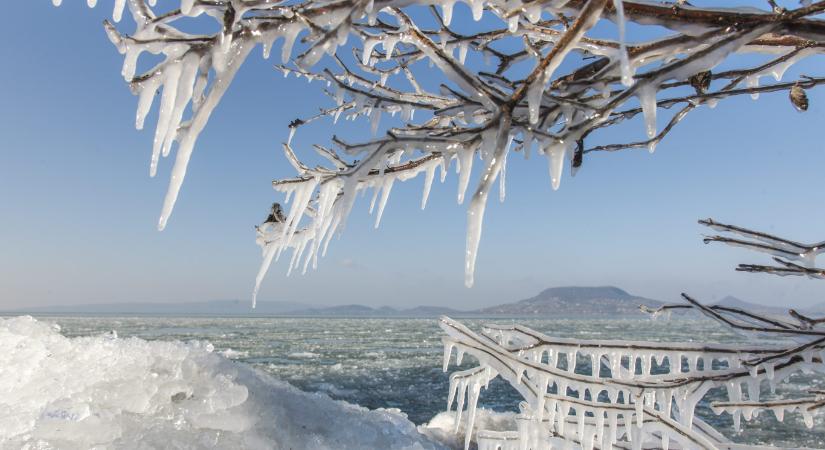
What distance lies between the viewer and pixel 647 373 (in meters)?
2.51

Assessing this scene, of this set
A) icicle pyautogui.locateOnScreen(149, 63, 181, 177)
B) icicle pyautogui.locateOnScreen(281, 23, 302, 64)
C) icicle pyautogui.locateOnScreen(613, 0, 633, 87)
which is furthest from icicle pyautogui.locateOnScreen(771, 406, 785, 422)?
icicle pyautogui.locateOnScreen(149, 63, 181, 177)

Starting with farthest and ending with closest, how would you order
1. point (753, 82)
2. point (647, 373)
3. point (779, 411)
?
point (779, 411) < point (647, 373) < point (753, 82)

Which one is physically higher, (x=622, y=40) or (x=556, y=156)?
(x=622, y=40)

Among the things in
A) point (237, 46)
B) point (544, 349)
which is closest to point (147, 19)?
point (237, 46)

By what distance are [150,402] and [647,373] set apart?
2389mm

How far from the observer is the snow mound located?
2143 millimetres

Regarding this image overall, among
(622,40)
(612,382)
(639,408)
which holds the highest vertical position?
(622,40)

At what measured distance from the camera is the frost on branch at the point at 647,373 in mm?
2209

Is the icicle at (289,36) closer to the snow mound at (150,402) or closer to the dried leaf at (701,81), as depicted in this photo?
the dried leaf at (701,81)

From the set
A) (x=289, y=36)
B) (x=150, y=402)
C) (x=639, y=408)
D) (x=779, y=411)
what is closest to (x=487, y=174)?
(x=289, y=36)

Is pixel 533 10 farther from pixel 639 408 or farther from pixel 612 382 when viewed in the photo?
pixel 639 408

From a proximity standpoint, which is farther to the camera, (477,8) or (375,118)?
(375,118)

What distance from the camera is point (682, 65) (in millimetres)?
1278

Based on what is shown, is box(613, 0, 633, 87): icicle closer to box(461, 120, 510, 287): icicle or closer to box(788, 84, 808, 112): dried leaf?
box(461, 120, 510, 287): icicle
